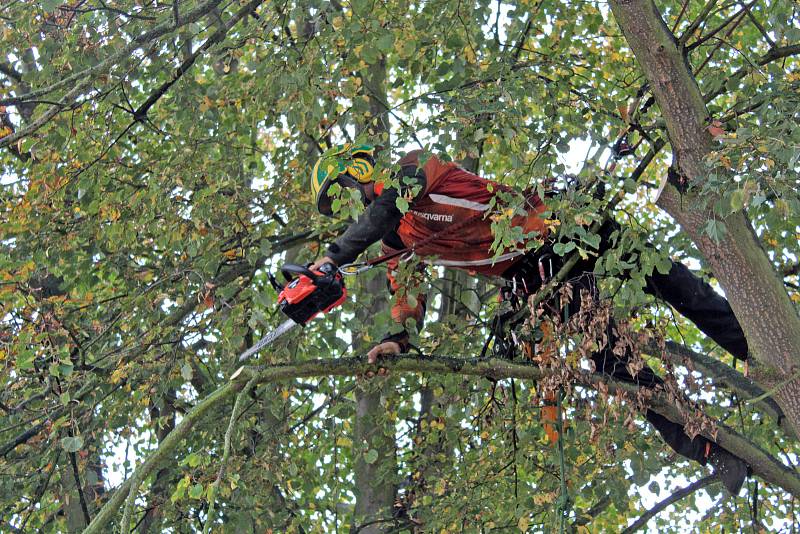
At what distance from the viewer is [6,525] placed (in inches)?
255

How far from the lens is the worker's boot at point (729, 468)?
459cm

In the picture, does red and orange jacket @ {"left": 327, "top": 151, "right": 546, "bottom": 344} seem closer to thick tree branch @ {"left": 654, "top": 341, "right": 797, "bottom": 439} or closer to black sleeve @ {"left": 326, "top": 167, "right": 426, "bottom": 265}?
black sleeve @ {"left": 326, "top": 167, "right": 426, "bottom": 265}

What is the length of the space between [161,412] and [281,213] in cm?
182

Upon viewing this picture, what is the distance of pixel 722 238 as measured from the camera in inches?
153

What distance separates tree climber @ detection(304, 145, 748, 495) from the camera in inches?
181

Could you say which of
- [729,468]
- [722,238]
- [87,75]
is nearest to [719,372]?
[729,468]

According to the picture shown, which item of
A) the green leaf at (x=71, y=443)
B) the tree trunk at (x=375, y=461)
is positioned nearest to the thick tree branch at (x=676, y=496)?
the tree trunk at (x=375, y=461)

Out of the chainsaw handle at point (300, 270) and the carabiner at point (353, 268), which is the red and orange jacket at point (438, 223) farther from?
the chainsaw handle at point (300, 270)

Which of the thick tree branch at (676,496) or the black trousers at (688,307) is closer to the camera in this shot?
the black trousers at (688,307)

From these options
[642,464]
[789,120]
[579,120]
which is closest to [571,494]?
[642,464]

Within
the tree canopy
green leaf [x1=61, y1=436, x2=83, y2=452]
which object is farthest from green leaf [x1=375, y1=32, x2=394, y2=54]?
green leaf [x1=61, y1=436, x2=83, y2=452]

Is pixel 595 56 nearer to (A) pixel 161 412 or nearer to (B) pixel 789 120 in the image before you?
(B) pixel 789 120

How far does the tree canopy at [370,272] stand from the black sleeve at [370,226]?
245mm

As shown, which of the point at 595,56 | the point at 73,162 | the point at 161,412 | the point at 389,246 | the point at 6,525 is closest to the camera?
the point at 389,246
